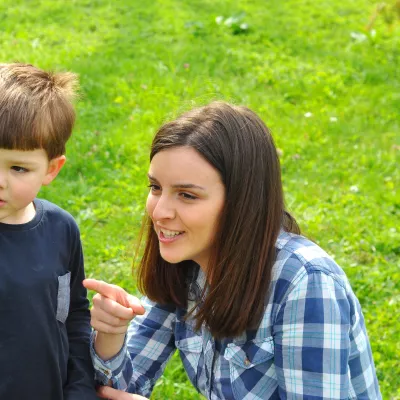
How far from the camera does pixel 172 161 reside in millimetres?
2086

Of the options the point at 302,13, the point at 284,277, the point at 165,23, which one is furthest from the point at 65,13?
the point at 284,277

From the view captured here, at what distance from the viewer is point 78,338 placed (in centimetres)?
240

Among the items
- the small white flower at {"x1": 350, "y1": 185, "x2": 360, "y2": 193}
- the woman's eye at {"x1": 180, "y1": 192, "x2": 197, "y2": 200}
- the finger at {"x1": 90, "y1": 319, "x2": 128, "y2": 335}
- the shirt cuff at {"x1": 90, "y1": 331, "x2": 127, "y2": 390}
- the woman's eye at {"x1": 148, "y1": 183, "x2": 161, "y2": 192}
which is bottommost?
the small white flower at {"x1": 350, "y1": 185, "x2": 360, "y2": 193}

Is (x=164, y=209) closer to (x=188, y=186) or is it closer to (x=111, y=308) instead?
(x=188, y=186)

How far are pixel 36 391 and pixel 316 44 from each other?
18.2 ft

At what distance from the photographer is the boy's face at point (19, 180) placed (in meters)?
2.04

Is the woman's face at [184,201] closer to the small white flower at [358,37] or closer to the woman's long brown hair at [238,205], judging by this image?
the woman's long brown hair at [238,205]

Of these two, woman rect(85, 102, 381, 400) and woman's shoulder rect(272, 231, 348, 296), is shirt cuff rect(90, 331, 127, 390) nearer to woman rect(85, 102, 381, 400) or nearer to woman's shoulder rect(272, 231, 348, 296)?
woman rect(85, 102, 381, 400)

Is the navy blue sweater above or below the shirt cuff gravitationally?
above

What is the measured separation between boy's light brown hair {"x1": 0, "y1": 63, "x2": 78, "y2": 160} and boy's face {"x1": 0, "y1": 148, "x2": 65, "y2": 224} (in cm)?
2

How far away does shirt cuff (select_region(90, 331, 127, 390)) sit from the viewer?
2312 mm

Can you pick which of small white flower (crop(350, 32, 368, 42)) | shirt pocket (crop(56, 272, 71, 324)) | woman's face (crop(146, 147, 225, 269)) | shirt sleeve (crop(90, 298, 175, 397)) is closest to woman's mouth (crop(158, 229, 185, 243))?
woman's face (crop(146, 147, 225, 269))

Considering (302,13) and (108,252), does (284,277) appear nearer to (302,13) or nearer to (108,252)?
(108,252)

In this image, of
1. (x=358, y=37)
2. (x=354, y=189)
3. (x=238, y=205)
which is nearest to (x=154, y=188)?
(x=238, y=205)
